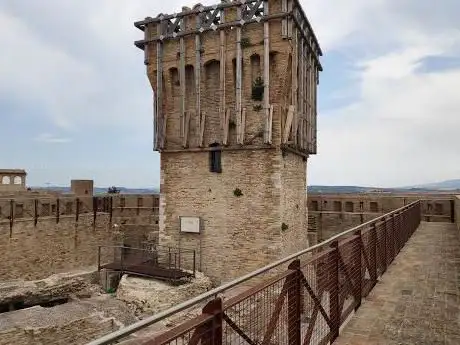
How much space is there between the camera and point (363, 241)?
705 centimetres

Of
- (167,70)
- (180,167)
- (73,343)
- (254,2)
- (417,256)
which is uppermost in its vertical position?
(254,2)

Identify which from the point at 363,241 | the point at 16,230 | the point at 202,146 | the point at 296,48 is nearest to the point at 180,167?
the point at 202,146

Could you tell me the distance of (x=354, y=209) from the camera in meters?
24.9

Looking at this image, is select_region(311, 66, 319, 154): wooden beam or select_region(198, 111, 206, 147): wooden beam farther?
select_region(311, 66, 319, 154): wooden beam

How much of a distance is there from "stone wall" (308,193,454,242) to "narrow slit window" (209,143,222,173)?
392 inches

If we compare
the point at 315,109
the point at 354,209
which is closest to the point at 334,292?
the point at 315,109

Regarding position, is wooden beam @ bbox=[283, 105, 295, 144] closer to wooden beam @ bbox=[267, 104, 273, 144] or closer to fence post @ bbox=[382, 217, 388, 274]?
wooden beam @ bbox=[267, 104, 273, 144]

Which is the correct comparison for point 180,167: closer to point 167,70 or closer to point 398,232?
point 167,70

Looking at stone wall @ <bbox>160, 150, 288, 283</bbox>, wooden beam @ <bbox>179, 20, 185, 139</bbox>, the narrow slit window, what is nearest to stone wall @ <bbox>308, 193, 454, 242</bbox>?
stone wall @ <bbox>160, 150, 288, 283</bbox>

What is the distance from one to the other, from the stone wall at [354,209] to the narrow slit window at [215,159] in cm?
995

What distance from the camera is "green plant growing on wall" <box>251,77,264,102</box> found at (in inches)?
626

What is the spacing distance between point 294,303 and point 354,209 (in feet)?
71.2

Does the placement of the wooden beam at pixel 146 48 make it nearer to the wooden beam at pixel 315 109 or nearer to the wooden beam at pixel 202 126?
the wooden beam at pixel 202 126

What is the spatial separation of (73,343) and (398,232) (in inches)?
417
